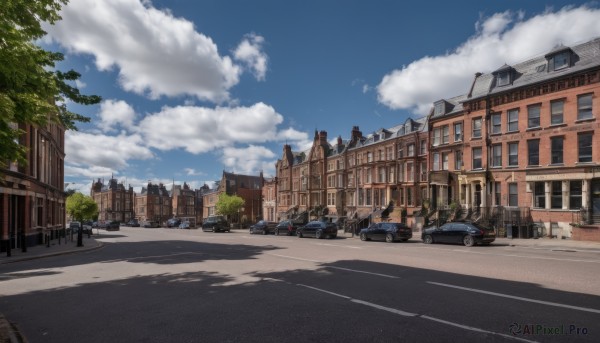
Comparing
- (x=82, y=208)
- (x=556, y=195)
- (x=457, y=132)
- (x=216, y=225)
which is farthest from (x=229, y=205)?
(x=556, y=195)

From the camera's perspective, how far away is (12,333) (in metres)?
6.01

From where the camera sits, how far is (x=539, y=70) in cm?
2989

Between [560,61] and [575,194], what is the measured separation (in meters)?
10.2

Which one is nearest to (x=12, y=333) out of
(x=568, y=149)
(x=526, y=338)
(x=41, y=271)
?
(x=526, y=338)

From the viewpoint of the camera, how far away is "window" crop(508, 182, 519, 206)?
30.1m

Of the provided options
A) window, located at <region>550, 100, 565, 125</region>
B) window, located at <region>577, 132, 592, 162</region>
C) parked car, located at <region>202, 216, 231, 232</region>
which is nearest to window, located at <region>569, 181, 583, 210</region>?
window, located at <region>577, 132, 592, 162</region>

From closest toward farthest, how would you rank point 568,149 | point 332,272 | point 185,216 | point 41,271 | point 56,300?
point 56,300 → point 332,272 → point 41,271 → point 568,149 → point 185,216

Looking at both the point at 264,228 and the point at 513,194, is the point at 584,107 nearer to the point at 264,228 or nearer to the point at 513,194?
the point at 513,194

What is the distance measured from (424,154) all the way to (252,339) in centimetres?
3654

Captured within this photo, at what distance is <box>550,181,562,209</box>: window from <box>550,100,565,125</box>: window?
4.59 meters

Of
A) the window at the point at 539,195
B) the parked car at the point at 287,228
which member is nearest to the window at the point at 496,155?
the window at the point at 539,195

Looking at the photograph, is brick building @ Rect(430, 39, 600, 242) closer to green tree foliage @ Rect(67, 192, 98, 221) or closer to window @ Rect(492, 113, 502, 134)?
window @ Rect(492, 113, 502, 134)

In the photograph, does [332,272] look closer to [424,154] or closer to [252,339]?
[252,339]

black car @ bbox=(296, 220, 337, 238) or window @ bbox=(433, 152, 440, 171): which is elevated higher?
window @ bbox=(433, 152, 440, 171)
